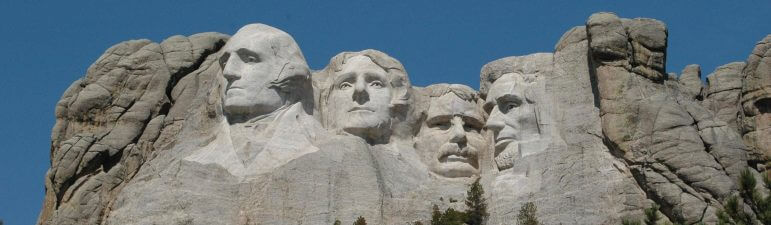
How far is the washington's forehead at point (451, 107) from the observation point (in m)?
35.6

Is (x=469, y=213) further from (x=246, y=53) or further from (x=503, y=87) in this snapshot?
(x=246, y=53)

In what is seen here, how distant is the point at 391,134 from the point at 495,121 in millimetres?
1628

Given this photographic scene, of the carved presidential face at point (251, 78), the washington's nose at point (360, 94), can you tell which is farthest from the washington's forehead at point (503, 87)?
the carved presidential face at point (251, 78)

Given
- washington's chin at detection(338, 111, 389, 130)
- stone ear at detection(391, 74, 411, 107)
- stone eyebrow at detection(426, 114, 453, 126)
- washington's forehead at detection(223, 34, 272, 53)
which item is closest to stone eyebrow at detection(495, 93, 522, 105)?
stone eyebrow at detection(426, 114, 453, 126)

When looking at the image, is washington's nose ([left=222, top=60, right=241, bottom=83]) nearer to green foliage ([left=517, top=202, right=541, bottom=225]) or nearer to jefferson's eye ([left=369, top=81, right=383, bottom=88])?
jefferson's eye ([left=369, top=81, right=383, bottom=88])

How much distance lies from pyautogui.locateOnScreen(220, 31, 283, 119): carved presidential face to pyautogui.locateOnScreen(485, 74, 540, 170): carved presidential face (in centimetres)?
334

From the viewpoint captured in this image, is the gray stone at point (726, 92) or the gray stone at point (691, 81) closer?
the gray stone at point (726, 92)

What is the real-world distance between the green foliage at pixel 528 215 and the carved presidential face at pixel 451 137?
6.25 feet

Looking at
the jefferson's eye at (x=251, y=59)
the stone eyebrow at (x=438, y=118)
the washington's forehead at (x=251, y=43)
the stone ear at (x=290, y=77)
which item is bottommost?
the stone eyebrow at (x=438, y=118)

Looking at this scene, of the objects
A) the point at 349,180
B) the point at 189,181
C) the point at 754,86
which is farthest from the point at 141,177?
the point at 754,86

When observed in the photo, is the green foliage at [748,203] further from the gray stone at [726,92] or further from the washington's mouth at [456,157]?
the washington's mouth at [456,157]

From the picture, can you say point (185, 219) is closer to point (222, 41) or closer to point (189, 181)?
point (189, 181)

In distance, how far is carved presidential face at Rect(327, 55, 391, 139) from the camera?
115 ft

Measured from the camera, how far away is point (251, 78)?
3478 cm
